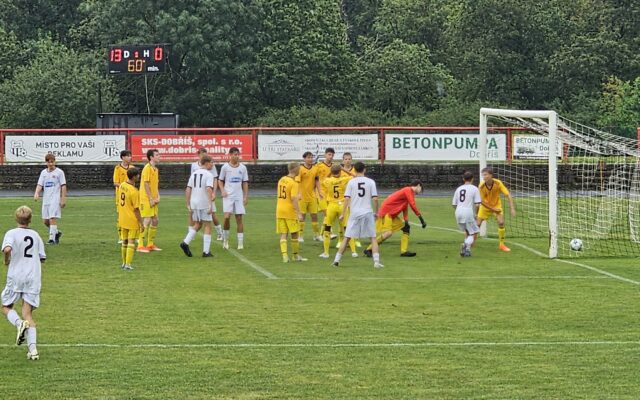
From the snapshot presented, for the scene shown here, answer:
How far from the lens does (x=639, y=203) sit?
28797 mm

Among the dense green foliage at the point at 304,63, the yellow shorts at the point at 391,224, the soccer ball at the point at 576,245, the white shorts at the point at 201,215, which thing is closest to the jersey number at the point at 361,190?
the yellow shorts at the point at 391,224

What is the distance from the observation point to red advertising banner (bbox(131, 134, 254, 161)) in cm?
4128

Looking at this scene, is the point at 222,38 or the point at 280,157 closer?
the point at 280,157

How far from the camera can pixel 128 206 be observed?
19.4 meters

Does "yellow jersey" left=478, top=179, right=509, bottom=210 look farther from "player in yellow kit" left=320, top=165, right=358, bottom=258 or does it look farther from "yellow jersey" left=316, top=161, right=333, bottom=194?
"yellow jersey" left=316, top=161, right=333, bottom=194

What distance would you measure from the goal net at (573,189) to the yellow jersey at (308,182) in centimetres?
422

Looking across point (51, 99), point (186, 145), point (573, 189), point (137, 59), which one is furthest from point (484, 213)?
point (51, 99)

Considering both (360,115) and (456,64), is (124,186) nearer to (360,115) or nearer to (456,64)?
(360,115)

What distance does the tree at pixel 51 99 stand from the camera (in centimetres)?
5778

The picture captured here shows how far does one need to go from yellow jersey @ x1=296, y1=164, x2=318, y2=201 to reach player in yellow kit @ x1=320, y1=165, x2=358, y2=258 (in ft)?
5.11

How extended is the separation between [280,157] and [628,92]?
89.0ft

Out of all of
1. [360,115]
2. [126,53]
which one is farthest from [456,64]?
[126,53]

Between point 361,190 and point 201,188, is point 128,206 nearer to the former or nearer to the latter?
point 201,188

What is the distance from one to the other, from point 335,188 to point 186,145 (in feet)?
68.5
